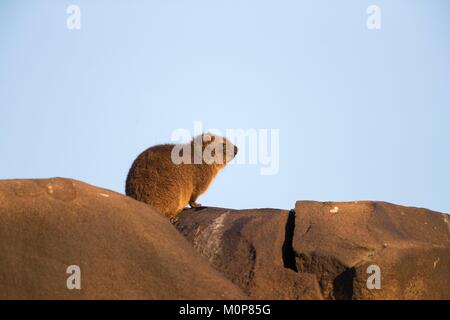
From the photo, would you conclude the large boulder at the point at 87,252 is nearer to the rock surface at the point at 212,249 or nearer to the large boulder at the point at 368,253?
the rock surface at the point at 212,249

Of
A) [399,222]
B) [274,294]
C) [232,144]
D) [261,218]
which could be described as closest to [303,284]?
[274,294]

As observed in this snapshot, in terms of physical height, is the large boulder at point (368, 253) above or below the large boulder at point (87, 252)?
below

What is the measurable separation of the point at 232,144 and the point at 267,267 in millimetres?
5387

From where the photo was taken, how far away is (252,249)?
10438mm

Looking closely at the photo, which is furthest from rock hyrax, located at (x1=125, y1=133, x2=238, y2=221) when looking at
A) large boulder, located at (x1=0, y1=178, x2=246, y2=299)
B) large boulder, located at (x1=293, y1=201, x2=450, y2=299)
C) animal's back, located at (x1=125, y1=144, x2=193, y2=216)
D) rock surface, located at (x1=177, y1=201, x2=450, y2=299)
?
large boulder, located at (x1=0, y1=178, x2=246, y2=299)

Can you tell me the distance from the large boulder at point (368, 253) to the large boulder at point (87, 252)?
6.51ft

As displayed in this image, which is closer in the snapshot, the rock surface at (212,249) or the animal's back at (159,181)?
the rock surface at (212,249)

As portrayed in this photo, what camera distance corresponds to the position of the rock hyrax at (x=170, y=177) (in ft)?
38.9

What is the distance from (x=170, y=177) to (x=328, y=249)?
351 cm

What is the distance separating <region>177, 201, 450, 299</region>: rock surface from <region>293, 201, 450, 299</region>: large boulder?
0.02 metres

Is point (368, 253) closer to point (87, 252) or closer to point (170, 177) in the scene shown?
point (170, 177)

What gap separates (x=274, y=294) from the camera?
9.55 metres

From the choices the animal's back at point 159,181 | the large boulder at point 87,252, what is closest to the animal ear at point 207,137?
the animal's back at point 159,181

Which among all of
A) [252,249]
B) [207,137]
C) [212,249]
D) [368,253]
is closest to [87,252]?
[212,249]
